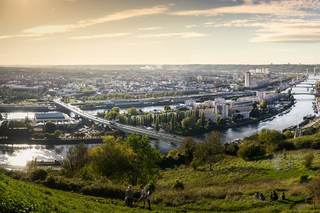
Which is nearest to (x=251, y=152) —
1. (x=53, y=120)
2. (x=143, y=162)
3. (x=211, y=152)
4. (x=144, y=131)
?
(x=211, y=152)

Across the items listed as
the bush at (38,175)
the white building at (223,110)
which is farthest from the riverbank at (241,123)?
the bush at (38,175)

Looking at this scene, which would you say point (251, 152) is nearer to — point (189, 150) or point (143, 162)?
point (189, 150)

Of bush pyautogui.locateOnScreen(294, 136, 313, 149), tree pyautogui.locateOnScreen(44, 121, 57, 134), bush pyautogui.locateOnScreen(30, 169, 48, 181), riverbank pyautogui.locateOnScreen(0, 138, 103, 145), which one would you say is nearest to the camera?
bush pyautogui.locateOnScreen(30, 169, 48, 181)

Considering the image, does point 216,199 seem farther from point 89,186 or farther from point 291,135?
point 291,135

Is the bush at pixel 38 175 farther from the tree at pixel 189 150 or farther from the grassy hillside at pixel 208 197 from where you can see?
the tree at pixel 189 150

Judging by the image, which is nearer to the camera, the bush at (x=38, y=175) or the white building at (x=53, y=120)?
the bush at (x=38, y=175)

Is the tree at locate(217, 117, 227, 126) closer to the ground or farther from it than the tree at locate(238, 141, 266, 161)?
closer to the ground

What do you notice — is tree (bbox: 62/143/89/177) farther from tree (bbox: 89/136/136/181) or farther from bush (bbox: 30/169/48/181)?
bush (bbox: 30/169/48/181)

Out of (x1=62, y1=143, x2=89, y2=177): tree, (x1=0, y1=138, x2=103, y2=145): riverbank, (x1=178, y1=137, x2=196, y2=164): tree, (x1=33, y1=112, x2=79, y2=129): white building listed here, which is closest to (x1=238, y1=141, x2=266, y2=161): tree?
(x1=178, y1=137, x2=196, y2=164): tree

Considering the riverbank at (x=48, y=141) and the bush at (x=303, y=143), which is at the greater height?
the bush at (x=303, y=143)
